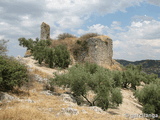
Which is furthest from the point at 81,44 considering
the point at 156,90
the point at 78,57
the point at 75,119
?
the point at 75,119

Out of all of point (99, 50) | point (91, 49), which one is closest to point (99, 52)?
point (99, 50)

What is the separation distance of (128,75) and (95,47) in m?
9.57

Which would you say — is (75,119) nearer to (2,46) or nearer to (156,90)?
(2,46)

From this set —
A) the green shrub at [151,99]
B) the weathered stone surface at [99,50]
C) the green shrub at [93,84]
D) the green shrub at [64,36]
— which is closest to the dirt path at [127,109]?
the green shrub at [151,99]

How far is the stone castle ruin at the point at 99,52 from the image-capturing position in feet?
114

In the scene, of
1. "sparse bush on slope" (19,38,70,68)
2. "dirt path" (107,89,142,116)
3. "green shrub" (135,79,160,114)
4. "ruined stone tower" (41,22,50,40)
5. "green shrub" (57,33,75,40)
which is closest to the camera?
"dirt path" (107,89,142,116)

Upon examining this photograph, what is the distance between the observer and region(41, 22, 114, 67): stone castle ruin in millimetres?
34750

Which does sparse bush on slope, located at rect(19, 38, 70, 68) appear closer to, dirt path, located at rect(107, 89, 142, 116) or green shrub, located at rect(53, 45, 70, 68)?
green shrub, located at rect(53, 45, 70, 68)

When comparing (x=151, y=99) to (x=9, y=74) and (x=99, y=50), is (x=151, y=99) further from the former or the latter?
(x=99, y=50)

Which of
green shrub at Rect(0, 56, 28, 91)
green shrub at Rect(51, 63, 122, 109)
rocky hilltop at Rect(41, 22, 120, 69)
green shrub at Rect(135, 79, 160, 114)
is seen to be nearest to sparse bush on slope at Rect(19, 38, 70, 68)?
rocky hilltop at Rect(41, 22, 120, 69)

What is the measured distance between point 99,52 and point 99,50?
0.47 metres

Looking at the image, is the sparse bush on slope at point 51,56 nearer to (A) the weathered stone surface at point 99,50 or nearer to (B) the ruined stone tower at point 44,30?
(B) the ruined stone tower at point 44,30

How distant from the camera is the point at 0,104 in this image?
10016mm

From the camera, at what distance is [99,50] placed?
34.9 meters
